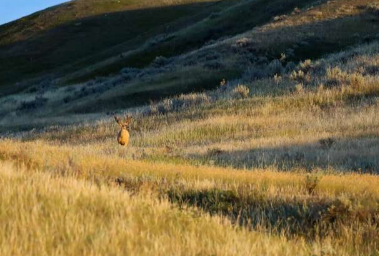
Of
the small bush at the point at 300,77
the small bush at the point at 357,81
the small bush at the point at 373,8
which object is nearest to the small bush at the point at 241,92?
the small bush at the point at 300,77

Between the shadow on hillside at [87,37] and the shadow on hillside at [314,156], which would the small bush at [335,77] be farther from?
the shadow on hillside at [87,37]

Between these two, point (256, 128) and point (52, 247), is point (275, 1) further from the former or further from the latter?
point (52, 247)

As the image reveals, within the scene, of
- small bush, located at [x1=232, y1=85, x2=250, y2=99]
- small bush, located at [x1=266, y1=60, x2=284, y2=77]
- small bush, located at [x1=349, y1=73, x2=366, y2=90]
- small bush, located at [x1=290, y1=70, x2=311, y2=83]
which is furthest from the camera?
small bush, located at [x1=266, y1=60, x2=284, y2=77]

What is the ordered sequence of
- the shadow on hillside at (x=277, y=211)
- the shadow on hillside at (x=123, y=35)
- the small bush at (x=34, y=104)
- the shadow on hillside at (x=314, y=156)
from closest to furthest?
the shadow on hillside at (x=277, y=211), the shadow on hillside at (x=314, y=156), the small bush at (x=34, y=104), the shadow on hillside at (x=123, y=35)

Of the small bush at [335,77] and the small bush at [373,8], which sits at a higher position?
the small bush at [373,8]

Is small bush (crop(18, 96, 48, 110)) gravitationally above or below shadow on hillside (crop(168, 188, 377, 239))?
below

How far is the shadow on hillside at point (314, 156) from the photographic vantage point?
1178 centimetres

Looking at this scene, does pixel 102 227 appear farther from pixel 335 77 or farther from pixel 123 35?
pixel 123 35

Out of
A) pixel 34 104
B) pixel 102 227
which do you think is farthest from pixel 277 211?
pixel 34 104

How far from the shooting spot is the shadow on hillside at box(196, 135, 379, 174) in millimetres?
11781

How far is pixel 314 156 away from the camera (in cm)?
1268

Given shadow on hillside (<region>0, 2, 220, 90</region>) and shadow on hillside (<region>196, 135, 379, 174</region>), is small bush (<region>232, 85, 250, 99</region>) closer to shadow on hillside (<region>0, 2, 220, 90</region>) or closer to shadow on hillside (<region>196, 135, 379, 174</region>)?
shadow on hillside (<region>196, 135, 379, 174</region>)

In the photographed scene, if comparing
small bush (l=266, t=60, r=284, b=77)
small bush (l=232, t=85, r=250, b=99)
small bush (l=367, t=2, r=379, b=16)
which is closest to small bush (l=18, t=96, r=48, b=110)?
small bush (l=266, t=60, r=284, b=77)

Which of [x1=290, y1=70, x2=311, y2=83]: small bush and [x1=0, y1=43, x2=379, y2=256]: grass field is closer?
[x1=0, y1=43, x2=379, y2=256]: grass field
